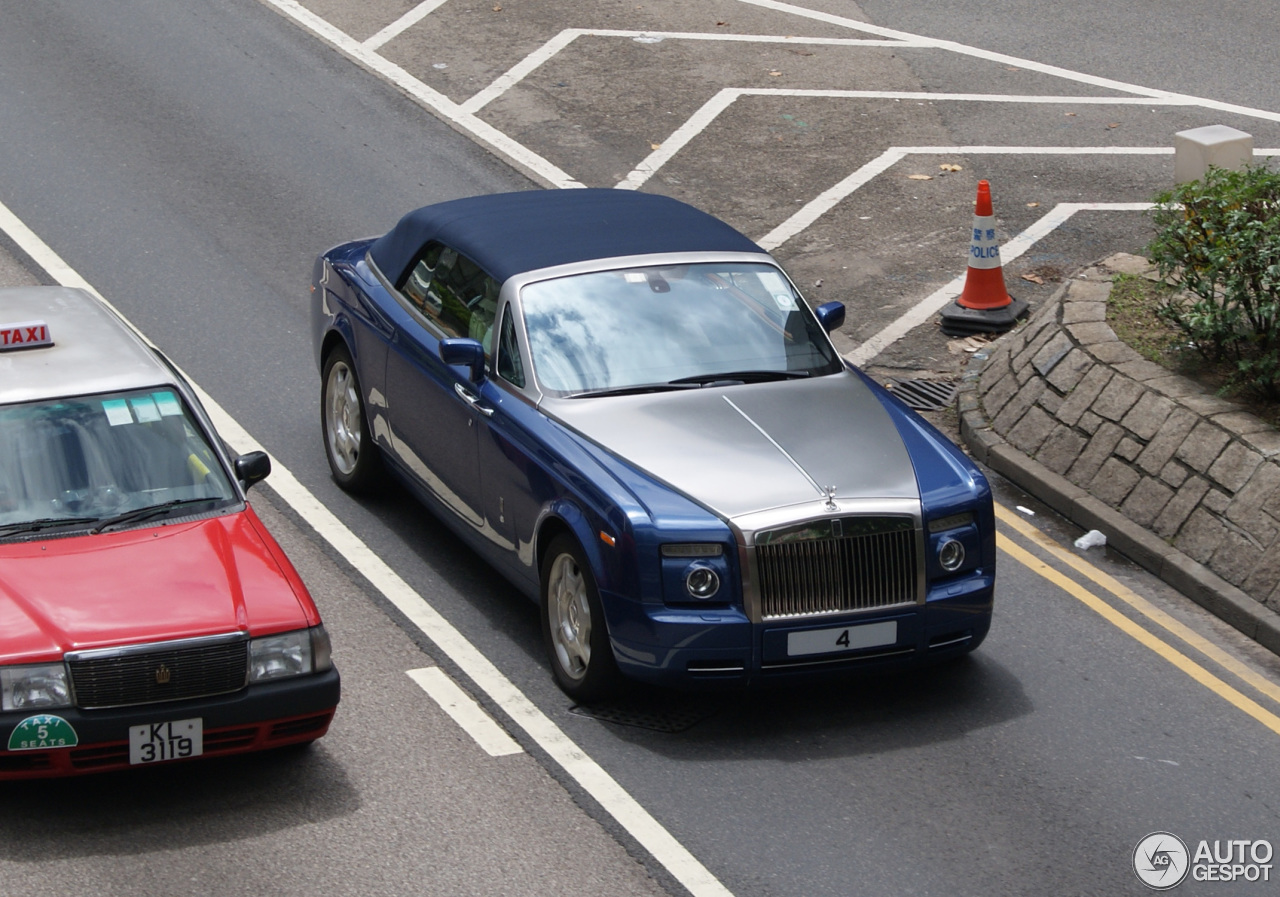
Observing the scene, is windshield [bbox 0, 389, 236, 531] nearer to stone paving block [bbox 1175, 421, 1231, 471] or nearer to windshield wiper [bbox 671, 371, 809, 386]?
windshield wiper [bbox 671, 371, 809, 386]

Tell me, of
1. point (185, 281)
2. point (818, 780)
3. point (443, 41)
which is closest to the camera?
point (818, 780)

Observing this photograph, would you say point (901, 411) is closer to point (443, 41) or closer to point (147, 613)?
point (147, 613)

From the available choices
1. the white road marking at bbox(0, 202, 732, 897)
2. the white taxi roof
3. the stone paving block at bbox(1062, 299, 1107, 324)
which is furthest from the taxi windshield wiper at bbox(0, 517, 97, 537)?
the stone paving block at bbox(1062, 299, 1107, 324)

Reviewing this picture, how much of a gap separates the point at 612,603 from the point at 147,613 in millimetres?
1843

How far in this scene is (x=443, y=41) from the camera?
18.0 meters

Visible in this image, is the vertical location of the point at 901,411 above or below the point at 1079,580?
above

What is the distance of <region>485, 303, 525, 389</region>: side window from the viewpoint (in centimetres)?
807

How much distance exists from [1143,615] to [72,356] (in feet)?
17.1

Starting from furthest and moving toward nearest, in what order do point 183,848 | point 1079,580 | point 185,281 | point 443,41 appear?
1. point 443,41
2. point 185,281
3. point 1079,580
4. point 183,848

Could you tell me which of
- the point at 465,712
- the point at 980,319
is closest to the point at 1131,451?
the point at 980,319

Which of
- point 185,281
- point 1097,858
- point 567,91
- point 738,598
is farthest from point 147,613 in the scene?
point 567,91

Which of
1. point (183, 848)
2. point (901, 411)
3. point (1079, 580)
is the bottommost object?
point (1079, 580)

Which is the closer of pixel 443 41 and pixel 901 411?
pixel 901 411

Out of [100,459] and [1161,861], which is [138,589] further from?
[1161,861]
